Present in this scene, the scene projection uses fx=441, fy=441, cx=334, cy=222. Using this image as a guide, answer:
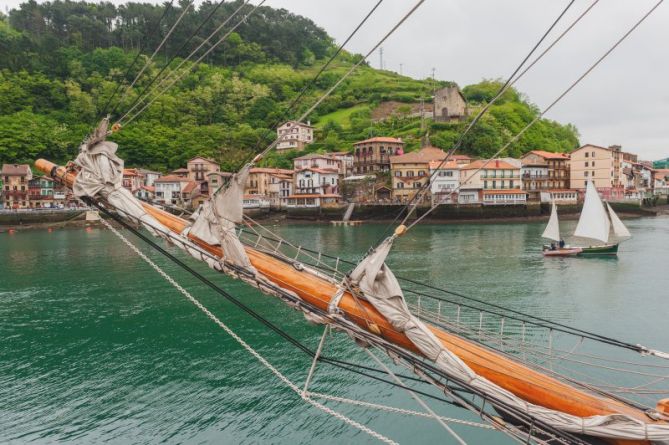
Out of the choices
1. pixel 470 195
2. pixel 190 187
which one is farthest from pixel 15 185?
pixel 470 195

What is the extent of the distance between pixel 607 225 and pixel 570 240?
17.8 feet

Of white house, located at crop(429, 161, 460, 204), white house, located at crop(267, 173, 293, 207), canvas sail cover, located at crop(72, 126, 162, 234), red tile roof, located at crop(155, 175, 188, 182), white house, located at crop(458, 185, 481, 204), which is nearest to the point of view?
canvas sail cover, located at crop(72, 126, 162, 234)

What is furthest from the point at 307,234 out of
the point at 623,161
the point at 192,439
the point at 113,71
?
the point at 113,71

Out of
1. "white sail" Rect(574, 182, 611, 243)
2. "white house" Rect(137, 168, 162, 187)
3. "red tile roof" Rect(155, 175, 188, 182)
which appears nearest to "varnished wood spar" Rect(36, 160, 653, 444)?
"white sail" Rect(574, 182, 611, 243)

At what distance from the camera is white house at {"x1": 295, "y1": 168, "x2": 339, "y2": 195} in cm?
8506

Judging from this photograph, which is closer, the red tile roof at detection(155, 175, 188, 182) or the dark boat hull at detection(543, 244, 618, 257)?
the dark boat hull at detection(543, 244, 618, 257)

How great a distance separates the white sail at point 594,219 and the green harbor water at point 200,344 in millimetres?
2939

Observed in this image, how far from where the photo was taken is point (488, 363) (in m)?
5.59

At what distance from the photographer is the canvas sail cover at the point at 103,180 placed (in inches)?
303

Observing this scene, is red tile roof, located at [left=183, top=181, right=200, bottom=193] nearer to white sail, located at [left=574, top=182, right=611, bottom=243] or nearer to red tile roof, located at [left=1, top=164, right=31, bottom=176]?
red tile roof, located at [left=1, top=164, right=31, bottom=176]

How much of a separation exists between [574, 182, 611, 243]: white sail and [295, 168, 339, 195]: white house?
51246mm

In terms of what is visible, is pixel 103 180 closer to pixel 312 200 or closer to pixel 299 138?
pixel 312 200

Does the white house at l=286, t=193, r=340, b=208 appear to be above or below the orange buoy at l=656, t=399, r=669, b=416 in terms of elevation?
above

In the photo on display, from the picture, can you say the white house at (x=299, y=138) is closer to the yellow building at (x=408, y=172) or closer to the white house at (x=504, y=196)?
the yellow building at (x=408, y=172)
